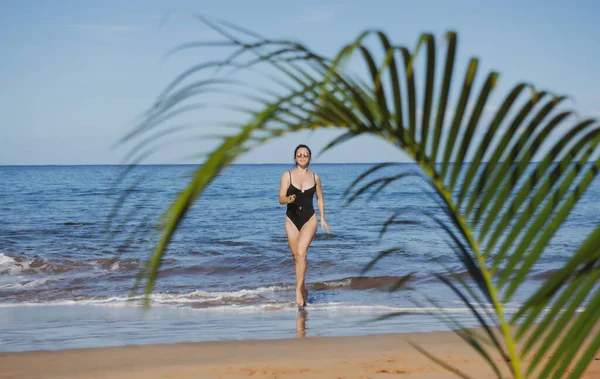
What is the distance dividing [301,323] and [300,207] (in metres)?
1.46

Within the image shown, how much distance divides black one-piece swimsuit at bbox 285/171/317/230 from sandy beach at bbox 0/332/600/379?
2.06 meters

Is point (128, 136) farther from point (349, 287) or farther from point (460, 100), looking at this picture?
point (349, 287)

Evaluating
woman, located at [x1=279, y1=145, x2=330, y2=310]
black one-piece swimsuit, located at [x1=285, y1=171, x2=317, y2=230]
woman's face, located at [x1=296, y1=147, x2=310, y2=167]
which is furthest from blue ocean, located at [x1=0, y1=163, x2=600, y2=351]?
woman's face, located at [x1=296, y1=147, x2=310, y2=167]

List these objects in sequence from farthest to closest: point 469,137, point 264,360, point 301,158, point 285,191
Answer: point 285,191
point 301,158
point 264,360
point 469,137

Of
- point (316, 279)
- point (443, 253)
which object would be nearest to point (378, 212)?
point (443, 253)

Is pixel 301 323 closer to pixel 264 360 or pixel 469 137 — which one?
pixel 264 360

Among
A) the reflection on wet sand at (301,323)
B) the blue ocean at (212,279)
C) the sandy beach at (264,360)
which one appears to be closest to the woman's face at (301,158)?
the blue ocean at (212,279)

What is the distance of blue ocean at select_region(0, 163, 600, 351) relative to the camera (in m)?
7.02

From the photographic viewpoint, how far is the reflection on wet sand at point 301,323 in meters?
7.14

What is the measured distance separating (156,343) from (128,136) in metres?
5.60

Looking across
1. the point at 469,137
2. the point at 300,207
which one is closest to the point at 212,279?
the point at 300,207

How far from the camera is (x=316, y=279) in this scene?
12.0 m

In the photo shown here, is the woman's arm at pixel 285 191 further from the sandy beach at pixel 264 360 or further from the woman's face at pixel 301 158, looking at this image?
the sandy beach at pixel 264 360

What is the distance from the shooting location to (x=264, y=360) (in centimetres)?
574
